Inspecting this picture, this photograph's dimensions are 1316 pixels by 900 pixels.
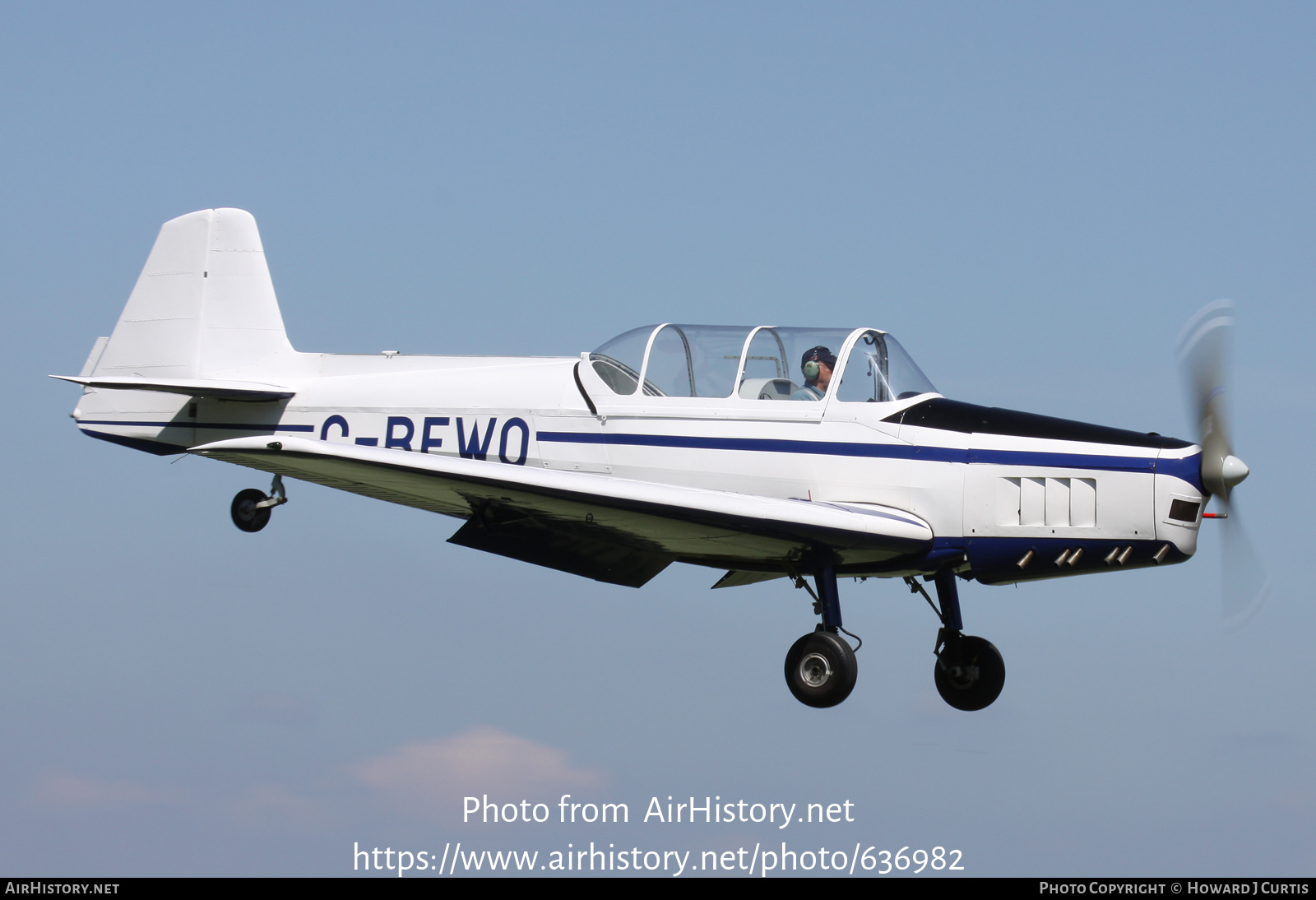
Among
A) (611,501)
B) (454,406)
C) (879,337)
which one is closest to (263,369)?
(454,406)

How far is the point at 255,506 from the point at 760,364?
4.94 metres

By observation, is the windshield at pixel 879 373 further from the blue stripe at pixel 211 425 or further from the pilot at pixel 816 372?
the blue stripe at pixel 211 425

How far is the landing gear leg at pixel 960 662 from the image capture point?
11453 millimetres

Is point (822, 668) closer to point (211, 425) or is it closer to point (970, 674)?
point (970, 674)

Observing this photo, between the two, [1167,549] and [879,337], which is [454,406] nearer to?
[879,337]

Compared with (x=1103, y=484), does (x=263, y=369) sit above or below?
above

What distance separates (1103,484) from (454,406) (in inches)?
208

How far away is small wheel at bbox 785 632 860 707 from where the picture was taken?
1036cm

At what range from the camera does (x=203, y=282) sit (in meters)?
14.0

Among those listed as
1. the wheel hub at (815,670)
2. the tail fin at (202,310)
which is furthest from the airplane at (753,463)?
the tail fin at (202,310)

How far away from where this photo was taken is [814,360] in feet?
37.2

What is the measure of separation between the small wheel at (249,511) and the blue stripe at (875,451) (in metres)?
3.10

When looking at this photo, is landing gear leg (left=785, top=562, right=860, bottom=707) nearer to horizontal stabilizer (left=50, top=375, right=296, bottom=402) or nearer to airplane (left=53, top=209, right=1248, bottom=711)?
airplane (left=53, top=209, right=1248, bottom=711)

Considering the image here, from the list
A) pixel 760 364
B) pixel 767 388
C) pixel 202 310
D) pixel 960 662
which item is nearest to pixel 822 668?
pixel 960 662
